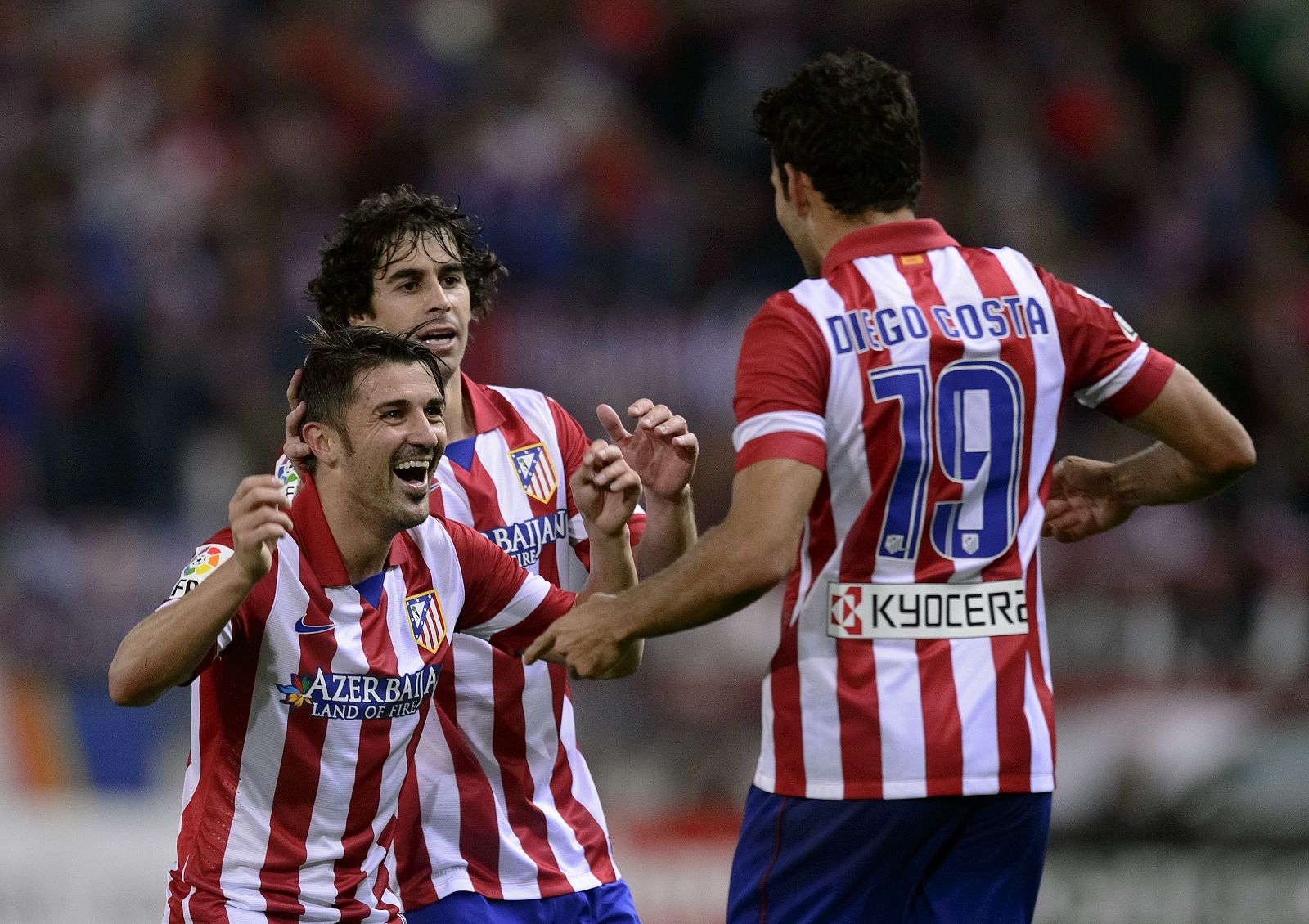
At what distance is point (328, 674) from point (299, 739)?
0.47ft

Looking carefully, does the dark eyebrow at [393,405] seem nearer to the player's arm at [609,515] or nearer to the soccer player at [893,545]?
the player's arm at [609,515]

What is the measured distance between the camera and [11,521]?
398 inches

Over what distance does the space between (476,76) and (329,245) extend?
28.5ft

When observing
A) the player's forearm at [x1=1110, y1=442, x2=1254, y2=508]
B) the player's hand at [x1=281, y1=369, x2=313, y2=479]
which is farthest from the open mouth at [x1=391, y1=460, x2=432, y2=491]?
the player's forearm at [x1=1110, y1=442, x2=1254, y2=508]

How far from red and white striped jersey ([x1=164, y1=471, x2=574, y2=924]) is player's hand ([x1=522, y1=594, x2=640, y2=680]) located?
0.27 m

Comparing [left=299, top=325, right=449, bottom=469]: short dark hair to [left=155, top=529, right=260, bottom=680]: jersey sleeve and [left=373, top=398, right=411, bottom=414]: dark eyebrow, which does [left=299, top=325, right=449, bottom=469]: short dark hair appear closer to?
[left=373, top=398, right=411, bottom=414]: dark eyebrow

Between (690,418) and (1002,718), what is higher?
(690,418)

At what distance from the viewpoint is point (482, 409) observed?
4.62 m

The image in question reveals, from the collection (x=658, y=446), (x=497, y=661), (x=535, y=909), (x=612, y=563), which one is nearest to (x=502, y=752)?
(x=497, y=661)

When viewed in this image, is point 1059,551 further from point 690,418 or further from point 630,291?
point 630,291

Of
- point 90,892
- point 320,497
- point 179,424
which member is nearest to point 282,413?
point 179,424

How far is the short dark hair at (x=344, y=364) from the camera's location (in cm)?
389

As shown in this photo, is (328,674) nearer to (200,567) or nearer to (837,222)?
(200,567)

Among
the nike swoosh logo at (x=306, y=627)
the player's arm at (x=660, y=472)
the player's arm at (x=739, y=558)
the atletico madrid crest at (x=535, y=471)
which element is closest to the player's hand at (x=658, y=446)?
the player's arm at (x=660, y=472)
